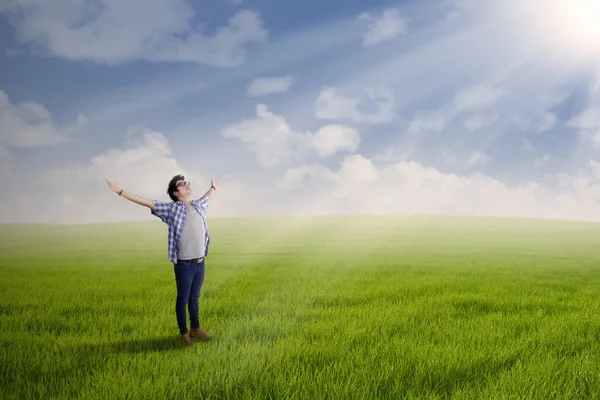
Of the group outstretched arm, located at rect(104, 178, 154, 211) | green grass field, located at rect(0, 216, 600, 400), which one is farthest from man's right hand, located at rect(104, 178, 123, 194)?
green grass field, located at rect(0, 216, 600, 400)

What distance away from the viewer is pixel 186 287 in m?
6.29

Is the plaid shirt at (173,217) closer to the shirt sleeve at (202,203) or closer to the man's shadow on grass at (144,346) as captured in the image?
the shirt sleeve at (202,203)

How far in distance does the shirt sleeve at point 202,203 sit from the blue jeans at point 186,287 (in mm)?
798

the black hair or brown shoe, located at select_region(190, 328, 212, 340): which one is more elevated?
the black hair

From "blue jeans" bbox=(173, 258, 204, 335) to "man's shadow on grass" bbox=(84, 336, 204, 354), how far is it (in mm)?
239

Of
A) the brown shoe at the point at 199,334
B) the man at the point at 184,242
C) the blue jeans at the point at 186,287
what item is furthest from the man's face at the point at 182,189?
the brown shoe at the point at 199,334

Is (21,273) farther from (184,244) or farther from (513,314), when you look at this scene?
(513,314)

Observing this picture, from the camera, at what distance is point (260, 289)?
452 inches

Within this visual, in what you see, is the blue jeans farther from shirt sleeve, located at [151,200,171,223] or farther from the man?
shirt sleeve, located at [151,200,171,223]

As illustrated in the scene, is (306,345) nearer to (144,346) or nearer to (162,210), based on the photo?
(144,346)

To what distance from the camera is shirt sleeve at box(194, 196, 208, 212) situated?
6.64 meters

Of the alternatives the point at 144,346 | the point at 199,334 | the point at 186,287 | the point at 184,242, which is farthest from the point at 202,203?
the point at 144,346

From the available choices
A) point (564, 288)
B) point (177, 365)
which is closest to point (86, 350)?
point (177, 365)

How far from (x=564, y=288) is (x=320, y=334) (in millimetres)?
10005
